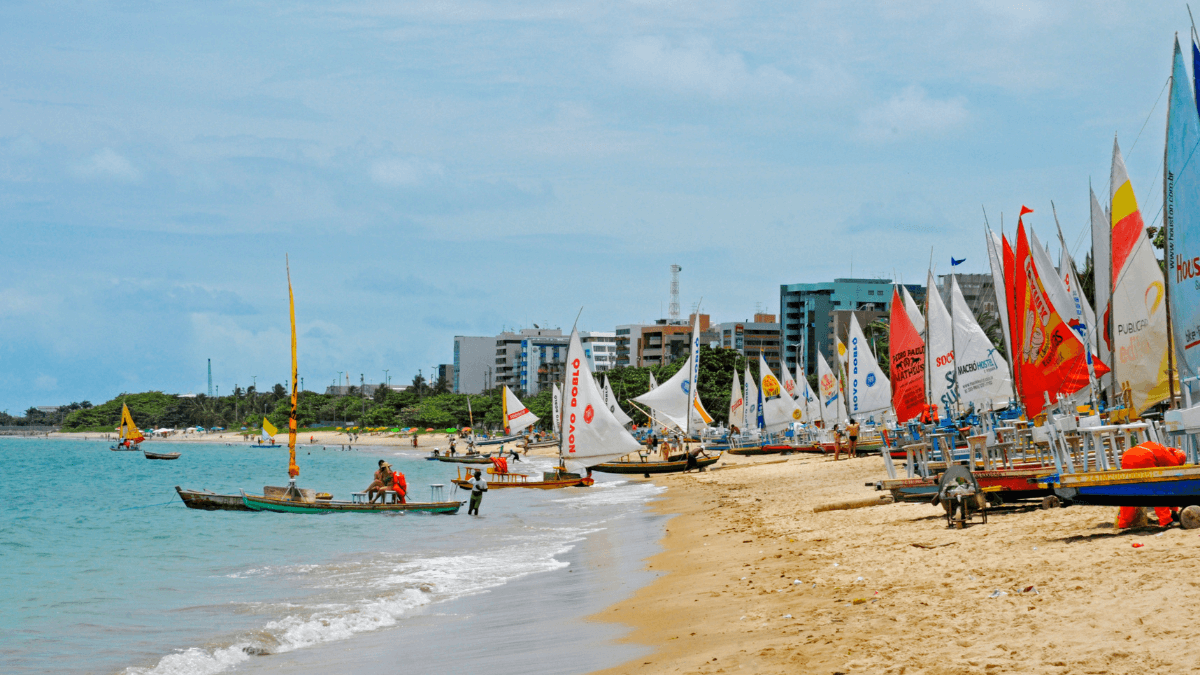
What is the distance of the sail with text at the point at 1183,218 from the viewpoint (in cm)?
1437

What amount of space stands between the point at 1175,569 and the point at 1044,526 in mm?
5220

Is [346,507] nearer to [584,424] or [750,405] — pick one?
[584,424]

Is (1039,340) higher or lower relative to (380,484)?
higher

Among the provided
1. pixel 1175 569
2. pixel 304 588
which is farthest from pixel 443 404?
pixel 1175 569

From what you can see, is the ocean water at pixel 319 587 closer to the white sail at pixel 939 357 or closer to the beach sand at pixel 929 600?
the beach sand at pixel 929 600

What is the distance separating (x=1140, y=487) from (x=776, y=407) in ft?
194

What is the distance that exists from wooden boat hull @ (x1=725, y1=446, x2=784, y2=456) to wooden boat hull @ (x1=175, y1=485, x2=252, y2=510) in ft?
111

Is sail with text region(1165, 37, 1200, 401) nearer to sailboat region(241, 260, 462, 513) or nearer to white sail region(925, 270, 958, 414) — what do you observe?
white sail region(925, 270, 958, 414)

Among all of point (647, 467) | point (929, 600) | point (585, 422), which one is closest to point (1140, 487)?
point (929, 600)

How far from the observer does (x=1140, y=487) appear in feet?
40.8

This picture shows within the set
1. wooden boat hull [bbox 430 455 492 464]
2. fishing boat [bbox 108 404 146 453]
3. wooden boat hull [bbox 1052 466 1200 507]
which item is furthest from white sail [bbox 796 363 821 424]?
fishing boat [bbox 108 404 146 453]

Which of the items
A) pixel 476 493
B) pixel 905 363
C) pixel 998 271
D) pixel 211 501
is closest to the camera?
pixel 998 271

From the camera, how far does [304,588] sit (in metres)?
19.4

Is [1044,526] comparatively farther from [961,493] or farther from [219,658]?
[219,658]
